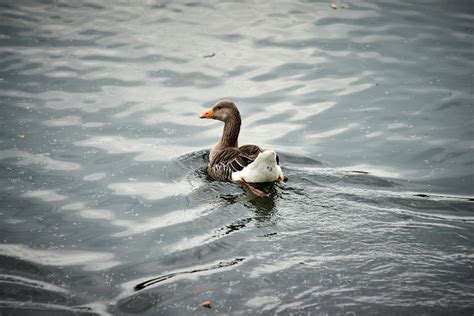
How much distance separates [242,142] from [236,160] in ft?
5.96

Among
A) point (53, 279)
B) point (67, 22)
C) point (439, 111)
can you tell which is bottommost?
point (53, 279)

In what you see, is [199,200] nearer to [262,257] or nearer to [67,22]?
[262,257]

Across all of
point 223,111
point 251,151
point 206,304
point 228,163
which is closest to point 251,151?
point 251,151

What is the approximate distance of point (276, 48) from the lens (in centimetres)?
1505

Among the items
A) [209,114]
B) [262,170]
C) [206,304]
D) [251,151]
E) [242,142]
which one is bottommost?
[206,304]

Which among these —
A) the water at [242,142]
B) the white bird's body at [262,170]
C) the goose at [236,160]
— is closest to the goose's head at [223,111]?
the goose at [236,160]

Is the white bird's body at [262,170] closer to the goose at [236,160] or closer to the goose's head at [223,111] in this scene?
the goose at [236,160]

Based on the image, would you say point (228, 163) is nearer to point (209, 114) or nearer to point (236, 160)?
point (236, 160)

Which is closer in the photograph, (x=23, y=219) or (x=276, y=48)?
(x=23, y=219)

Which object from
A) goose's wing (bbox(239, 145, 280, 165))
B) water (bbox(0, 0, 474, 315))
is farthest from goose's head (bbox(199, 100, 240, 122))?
goose's wing (bbox(239, 145, 280, 165))

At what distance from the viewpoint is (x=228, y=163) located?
30.3 ft

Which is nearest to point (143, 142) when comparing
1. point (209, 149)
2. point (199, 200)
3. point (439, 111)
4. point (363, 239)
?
point (209, 149)

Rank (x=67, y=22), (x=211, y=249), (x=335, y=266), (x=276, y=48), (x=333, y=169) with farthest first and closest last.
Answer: (x=67, y=22), (x=276, y=48), (x=333, y=169), (x=211, y=249), (x=335, y=266)

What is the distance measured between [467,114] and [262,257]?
21.3 ft
